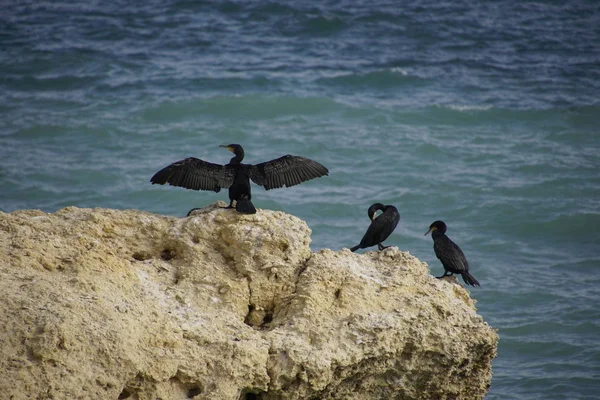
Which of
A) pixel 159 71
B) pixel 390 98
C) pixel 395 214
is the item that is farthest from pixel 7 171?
pixel 395 214

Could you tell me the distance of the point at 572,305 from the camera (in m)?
10.7

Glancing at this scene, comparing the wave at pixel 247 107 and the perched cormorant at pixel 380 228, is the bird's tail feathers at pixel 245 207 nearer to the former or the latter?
the perched cormorant at pixel 380 228

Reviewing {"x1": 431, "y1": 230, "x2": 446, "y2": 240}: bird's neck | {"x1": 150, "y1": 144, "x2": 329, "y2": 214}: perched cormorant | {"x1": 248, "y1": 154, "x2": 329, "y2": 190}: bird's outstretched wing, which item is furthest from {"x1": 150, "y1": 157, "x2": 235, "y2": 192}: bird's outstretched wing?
{"x1": 431, "y1": 230, "x2": 446, "y2": 240}: bird's neck

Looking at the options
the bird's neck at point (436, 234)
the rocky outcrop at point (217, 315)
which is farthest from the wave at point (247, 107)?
the rocky outcrop at point (217, 315)

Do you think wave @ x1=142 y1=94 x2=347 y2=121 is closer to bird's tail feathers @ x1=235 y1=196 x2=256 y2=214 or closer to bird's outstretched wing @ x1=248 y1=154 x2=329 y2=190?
bird's outstretched wing @ x1=248 y1=154 x2=329 y2=190

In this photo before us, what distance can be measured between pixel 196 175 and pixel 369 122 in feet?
34.6

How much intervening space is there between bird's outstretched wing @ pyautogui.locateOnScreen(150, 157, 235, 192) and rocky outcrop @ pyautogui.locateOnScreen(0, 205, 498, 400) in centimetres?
59

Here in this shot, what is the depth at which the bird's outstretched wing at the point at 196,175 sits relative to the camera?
22.2ft

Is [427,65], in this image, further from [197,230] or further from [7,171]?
[197,230]

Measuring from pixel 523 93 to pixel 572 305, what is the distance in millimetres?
7824

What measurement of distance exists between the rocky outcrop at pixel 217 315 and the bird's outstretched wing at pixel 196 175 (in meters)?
0.59

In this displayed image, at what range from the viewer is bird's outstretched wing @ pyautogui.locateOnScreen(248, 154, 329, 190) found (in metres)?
6.95

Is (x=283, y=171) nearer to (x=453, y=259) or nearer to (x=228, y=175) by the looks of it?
(x=228, y=175)

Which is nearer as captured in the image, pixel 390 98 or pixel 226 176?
pixel 226 176
